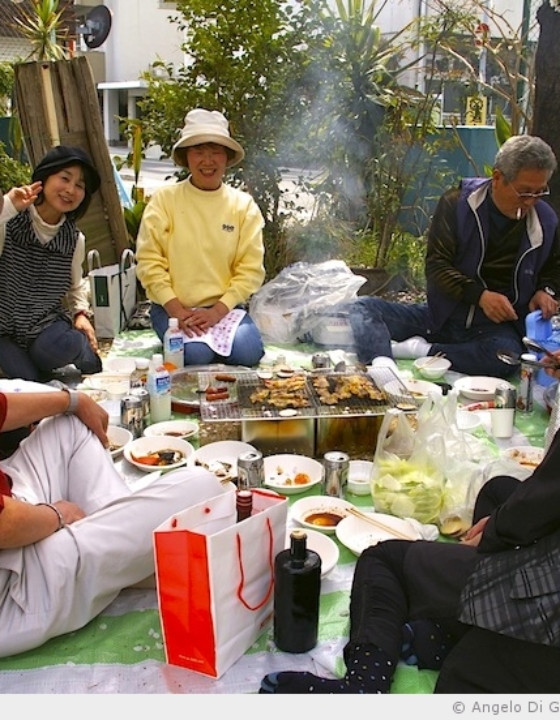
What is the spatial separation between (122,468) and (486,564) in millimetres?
1910

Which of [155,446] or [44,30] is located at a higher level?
[44,30]

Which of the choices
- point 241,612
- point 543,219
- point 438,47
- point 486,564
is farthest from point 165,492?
point 438,47

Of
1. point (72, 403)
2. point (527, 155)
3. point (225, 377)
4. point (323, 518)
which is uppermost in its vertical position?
point (527, 155)

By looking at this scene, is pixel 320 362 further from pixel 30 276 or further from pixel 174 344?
pixel 30 276

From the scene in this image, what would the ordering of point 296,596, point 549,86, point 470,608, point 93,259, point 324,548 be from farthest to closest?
point 93,259
point 549,86
point 324,548
point 296,596
point 470,608

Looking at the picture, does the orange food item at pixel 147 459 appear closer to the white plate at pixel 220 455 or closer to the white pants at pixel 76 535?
the white plate at pixel 220 455

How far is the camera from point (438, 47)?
7.32 m

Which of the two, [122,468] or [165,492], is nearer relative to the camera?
[165,492]

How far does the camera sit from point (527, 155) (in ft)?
13.2

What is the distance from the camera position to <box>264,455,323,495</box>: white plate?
9.87 ft

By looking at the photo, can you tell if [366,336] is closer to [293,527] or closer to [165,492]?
[293,527]

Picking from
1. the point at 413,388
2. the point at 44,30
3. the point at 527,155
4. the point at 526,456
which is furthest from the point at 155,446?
the point at 44,30

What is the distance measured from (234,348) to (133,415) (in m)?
1.26

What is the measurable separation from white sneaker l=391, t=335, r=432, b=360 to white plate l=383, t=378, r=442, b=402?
752 mm
